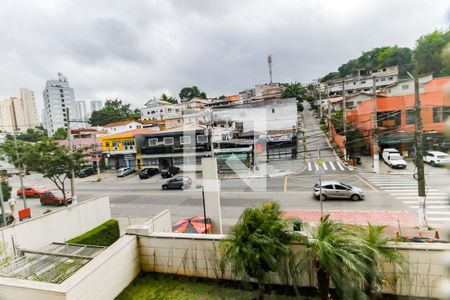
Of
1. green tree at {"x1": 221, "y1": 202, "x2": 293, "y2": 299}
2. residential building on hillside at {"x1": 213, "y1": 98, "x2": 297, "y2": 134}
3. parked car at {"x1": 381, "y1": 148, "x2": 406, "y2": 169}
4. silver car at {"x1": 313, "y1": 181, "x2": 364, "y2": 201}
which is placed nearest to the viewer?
green tree at {"x1": 221, "y1": 202, "x2": 293, "y2": 299}

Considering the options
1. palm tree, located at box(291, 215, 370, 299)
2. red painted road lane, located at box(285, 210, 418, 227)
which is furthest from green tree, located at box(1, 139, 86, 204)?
palm tree, located at box(291, 215, 370, 299)

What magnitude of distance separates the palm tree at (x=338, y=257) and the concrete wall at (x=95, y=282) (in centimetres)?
449

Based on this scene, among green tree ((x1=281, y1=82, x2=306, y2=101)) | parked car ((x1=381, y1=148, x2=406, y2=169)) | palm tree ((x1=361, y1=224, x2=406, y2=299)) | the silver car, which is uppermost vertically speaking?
green tree ((x1=281, y1=82, x2=306, y2=101))

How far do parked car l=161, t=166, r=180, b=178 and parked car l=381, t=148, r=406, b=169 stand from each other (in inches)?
842

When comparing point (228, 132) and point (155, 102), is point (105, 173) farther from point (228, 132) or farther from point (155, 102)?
point (155, 102)

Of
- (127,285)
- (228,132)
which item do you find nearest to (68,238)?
(127,285)

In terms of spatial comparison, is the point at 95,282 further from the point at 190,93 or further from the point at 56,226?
the point at 190,93

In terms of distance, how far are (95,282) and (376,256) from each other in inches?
226

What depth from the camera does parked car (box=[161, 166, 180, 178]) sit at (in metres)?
27.2

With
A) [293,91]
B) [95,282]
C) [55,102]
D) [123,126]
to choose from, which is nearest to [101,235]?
[95,282]

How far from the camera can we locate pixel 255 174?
24.5m

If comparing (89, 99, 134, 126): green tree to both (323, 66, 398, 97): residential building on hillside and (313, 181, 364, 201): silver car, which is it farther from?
(313, 181, 364, 201): silver car

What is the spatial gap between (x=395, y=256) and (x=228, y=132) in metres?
29.4

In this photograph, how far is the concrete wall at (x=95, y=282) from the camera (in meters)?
4.73
